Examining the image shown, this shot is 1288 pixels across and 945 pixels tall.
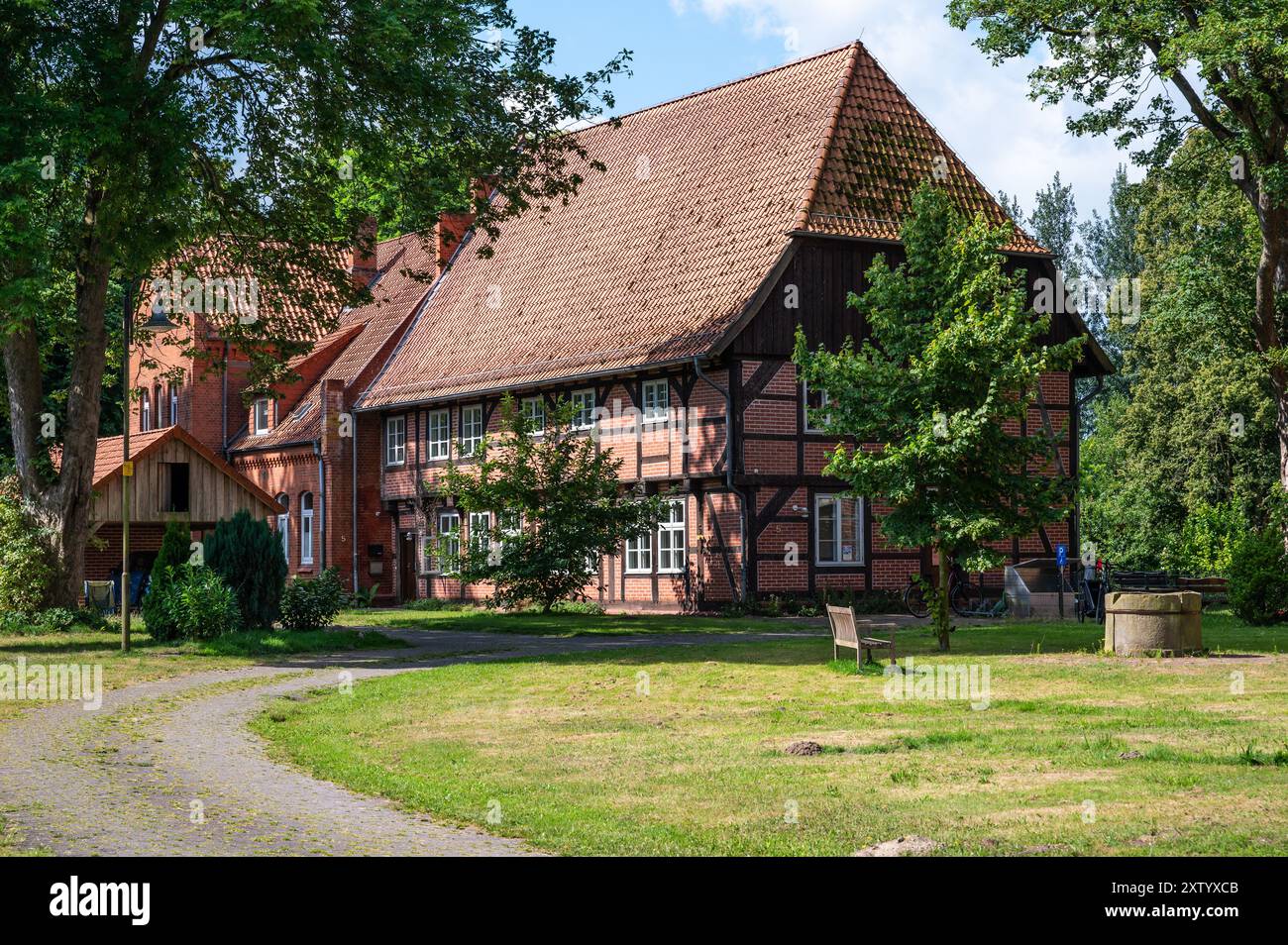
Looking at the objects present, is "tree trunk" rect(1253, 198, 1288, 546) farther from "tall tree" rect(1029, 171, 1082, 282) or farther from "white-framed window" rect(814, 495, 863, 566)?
"tall tree" rect(1029, 171, 1082, 282)

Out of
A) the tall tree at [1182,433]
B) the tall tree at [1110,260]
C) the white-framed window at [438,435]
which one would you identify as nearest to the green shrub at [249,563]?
the white-framed window at [438,435]

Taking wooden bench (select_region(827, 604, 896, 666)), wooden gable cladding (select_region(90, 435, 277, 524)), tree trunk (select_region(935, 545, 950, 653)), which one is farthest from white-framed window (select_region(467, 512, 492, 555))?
wooden bench (select_region(827, 604, 896, 666))

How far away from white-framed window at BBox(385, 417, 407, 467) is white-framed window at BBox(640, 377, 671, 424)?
10.7 metres

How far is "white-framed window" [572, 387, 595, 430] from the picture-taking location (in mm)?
37156

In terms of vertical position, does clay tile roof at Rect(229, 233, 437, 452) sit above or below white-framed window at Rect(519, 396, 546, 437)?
above

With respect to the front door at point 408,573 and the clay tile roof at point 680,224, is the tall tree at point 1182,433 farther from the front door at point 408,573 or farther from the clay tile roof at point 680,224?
the front door at point 408,573

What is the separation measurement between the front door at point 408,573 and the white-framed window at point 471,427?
169 inches

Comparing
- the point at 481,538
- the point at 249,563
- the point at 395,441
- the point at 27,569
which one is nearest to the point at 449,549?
the point at 481,538

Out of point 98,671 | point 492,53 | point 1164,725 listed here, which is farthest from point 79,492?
point 1164,725

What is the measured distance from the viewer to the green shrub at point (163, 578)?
25.0 metres

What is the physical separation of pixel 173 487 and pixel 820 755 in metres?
28.8

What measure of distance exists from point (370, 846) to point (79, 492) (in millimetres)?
21555

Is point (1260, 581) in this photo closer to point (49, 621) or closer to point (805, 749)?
point (805, 749)

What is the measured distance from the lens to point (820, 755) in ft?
40.3
